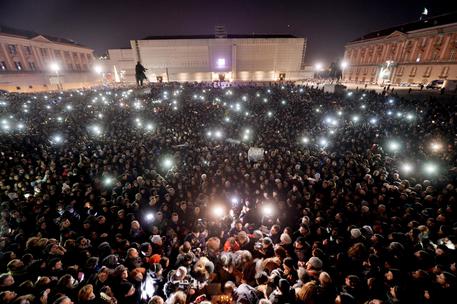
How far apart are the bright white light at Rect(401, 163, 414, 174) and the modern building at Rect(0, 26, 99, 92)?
4299 centimetres

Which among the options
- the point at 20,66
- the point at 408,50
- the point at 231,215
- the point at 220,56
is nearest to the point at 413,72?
the point at 408,50

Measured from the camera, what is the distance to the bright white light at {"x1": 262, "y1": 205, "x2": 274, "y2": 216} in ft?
21.8

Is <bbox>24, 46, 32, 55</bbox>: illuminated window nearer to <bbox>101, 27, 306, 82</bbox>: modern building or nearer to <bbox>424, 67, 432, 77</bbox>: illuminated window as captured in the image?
<bbox>101, 27, 306, 82</bbox>: modern building

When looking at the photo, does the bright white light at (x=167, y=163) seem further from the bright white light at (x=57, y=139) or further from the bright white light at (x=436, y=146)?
the bright white light at (x=436, y=146)

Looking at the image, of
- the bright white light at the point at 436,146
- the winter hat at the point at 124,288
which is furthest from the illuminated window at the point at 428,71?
the winter hat at the point at 124,288

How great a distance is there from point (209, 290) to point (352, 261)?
2911mm

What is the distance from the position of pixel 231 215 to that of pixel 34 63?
58.9 metres

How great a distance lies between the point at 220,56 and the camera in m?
53.6

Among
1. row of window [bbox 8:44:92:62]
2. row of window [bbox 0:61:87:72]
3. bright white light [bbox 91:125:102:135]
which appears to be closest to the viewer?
bright white light [bbox 91:125:102:135]

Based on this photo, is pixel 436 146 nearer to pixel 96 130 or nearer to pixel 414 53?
pixel 96 130

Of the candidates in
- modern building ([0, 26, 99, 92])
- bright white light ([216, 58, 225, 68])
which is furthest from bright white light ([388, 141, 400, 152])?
bright white light ([216, 58, 225, 68])

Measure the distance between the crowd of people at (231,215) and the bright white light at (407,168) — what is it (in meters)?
0.07

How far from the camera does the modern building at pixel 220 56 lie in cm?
5203

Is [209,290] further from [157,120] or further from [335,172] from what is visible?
[157,120]
